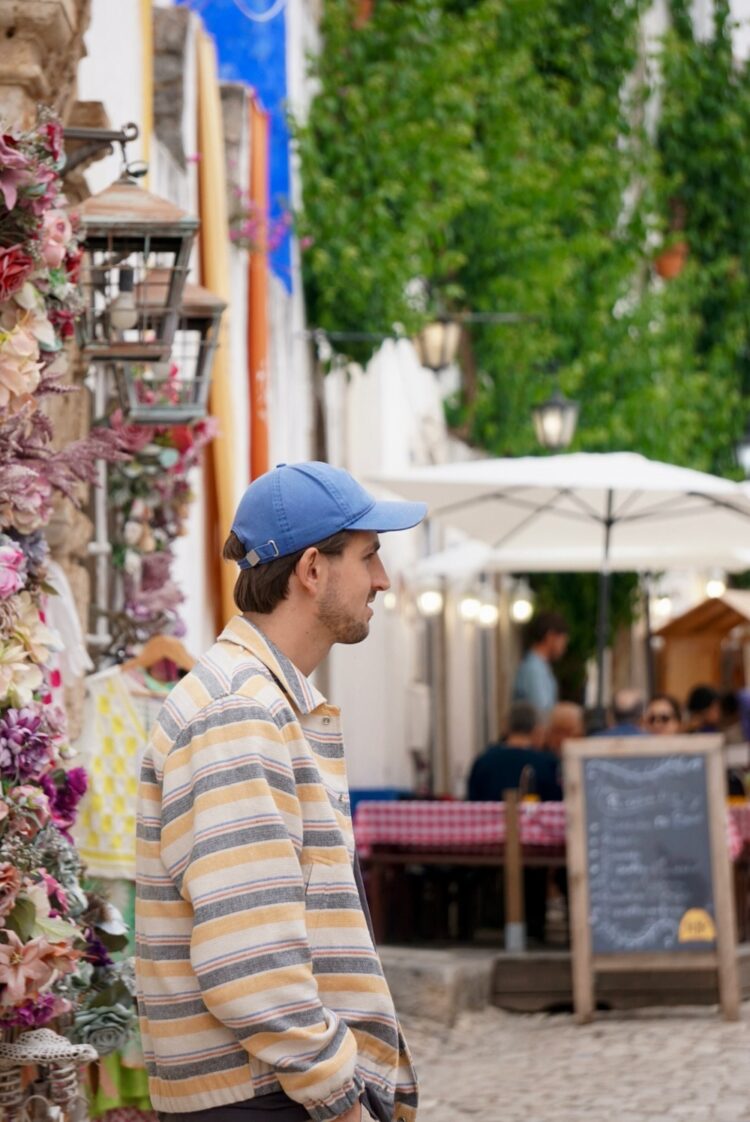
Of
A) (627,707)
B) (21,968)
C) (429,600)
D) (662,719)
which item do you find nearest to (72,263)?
(21,968)

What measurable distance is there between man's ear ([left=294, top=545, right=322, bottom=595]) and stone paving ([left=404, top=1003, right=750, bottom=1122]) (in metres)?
4.19

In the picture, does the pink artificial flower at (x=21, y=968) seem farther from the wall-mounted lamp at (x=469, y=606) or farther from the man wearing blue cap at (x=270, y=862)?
the wall-mounted lamp at (x=469, y=606)

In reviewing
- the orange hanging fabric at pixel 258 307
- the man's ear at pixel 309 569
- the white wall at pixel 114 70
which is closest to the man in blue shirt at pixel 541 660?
the orange hanging fabric at pixel 258 307

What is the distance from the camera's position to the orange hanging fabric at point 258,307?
989cm

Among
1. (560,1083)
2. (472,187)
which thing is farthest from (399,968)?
(472,187)

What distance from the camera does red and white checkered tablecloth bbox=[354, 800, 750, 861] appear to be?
32.9 feet

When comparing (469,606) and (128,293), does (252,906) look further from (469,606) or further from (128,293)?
(469,606)

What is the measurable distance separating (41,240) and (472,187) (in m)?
9.71

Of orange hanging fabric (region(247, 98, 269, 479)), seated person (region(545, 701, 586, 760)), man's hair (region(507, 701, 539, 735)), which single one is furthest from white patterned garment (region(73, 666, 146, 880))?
seated person (region(545, 701, 586, 760))

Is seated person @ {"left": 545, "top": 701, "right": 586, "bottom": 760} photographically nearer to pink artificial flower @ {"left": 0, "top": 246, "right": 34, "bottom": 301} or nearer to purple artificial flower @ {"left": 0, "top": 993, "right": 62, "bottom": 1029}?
purple artificial flower @ {"left": 0, "top": 993, "right": 62, "bottom": 1029}

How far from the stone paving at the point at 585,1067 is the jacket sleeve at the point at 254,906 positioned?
4.27 m

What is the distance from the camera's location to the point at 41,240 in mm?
4121

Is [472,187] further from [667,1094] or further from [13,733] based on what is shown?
[13,733]

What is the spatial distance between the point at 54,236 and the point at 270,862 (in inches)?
75.6
